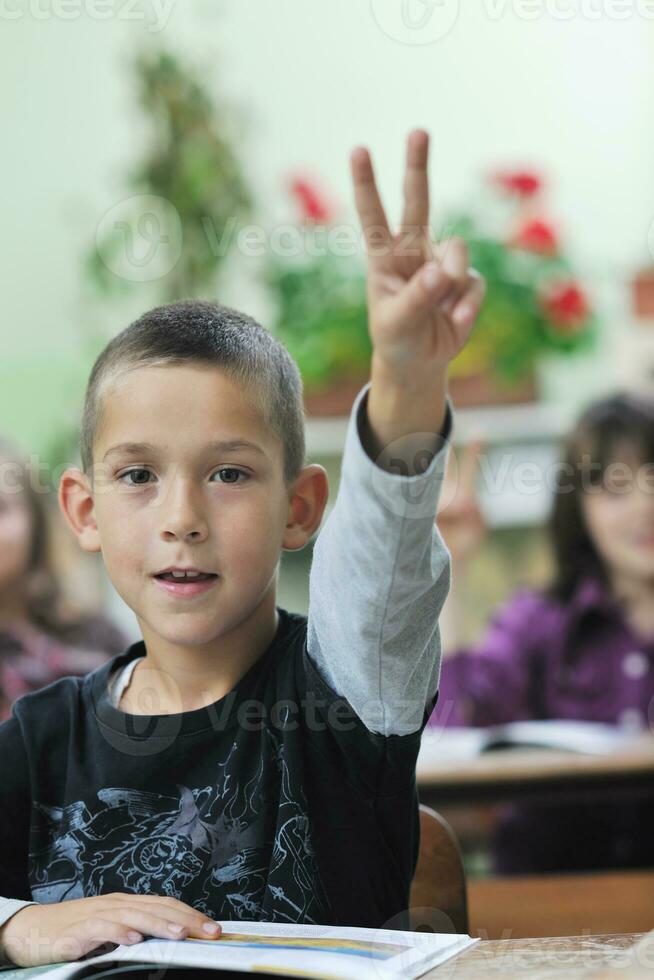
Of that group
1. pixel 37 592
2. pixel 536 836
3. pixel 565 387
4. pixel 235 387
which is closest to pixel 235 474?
pixel 235 387

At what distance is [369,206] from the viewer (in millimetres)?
655

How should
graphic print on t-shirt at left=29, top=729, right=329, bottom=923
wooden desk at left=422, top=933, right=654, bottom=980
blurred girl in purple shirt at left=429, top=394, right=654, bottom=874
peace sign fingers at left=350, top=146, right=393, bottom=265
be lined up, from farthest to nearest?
blurred girl in purple shirt at left=429, top=394, right=654, bottom=874 → graphic print on t-shirt at left=29, top=729, right=329, bottom=923 → peace sign fingers at left=350, top=146, right=393, bottom=265 → wooden desk at left=422, top=933, right=654, bottom=980

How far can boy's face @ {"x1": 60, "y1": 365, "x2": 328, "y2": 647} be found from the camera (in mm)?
813

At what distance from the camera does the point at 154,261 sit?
2799 millimetres

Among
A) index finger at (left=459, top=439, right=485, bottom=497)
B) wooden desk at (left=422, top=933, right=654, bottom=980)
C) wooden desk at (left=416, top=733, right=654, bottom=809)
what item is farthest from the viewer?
index finger at (left=459, top=439, right=485, bottom=497)

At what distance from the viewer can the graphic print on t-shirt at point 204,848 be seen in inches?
30.8

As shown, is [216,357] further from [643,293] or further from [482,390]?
[643,293]

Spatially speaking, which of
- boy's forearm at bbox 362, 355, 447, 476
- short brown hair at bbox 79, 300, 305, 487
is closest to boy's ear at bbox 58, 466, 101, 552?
short brown hair at bbox 79, 300, 305, 487

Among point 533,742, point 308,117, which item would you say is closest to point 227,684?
point 533,742

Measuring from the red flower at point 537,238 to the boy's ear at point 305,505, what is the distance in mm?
1907

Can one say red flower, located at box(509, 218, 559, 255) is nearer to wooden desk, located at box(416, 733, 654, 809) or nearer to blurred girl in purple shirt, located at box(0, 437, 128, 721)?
blurred girl in purple shirt, located at box(0, 437, 128, 721)

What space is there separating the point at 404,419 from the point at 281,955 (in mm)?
277

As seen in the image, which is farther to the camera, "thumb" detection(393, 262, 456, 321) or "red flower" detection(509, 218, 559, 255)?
"red flower" detection(509, 218, 559, 255)

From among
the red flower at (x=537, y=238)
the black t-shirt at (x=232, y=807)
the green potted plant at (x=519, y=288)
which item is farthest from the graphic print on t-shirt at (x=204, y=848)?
the red flower at (x=537, y=238)
